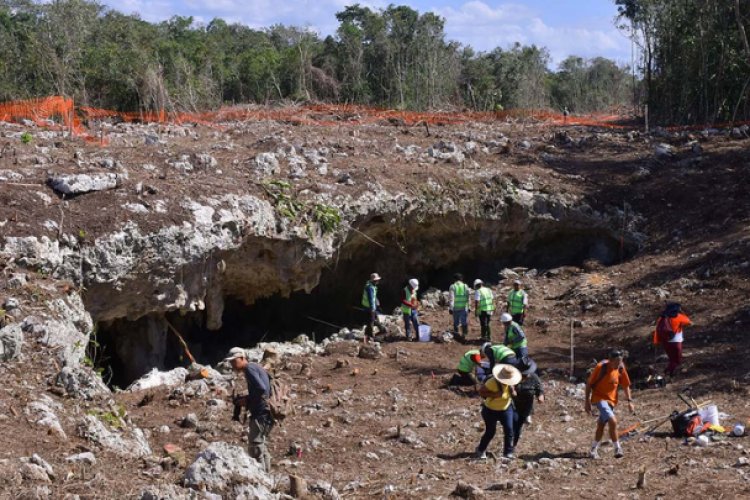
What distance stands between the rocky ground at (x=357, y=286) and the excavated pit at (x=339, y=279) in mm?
141

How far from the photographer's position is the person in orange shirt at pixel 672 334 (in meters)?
11.8

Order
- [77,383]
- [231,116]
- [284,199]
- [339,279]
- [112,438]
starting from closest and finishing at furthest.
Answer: [112,438]
[77,383]
[284,199]
[339,279]
[231,116]

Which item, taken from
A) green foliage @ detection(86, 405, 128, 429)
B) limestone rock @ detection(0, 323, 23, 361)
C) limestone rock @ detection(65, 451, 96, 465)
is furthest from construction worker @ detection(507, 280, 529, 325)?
limestone rock @ detection(65, 451, 96, 465)

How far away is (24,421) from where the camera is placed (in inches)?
290

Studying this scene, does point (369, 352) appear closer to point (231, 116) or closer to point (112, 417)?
point (112, 417)

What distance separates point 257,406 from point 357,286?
9458 millimetres

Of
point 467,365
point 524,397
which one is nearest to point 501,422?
point 524,397

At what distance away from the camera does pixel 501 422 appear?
8750mm

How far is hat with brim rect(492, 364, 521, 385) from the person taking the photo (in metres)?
8.55

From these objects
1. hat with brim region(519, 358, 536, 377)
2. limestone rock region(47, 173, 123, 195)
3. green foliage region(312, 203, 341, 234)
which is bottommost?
hat with brim region(519, 358, 536, 377)

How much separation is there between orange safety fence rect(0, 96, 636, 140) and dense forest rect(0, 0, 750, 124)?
0.69 meters

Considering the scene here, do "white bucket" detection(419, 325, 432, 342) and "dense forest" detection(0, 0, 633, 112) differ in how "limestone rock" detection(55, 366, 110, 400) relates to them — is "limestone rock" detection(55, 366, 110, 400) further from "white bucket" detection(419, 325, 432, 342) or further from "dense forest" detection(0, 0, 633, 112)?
"dense forest" detection(0, 0, 633, 112)

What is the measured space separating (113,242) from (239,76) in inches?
863

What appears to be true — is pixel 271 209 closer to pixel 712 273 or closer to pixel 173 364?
pixel 173 364
